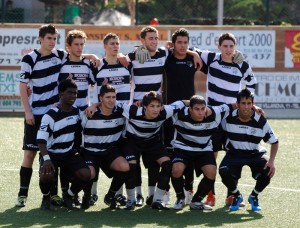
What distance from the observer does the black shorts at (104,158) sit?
30.4 ft

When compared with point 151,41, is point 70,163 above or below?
below

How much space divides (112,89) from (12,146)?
16.9 ft

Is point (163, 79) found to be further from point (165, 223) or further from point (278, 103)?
point (278, 103)

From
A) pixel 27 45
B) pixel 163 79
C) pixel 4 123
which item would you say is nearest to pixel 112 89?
pixel 163 79

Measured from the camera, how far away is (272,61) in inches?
744

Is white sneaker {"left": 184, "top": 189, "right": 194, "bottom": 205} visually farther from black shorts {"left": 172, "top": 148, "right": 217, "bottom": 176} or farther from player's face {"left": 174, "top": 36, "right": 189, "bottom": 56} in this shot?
player's face {"left": 174, "top": 36, "right": 189, "bottom": 56}

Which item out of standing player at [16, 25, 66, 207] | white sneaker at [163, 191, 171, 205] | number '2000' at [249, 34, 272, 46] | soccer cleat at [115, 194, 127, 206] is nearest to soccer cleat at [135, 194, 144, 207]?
soccer cleat at [115, 194, 127, 206]

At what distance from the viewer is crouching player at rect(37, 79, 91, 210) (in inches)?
354

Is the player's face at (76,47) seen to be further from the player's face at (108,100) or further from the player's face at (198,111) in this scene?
the player's face at (198,111)

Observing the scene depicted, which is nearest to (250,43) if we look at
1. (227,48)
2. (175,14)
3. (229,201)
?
(175,14)

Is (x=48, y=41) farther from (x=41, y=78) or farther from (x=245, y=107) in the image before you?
(x=245, y=107)

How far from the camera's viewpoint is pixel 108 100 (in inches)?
360

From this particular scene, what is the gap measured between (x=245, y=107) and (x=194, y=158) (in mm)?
732

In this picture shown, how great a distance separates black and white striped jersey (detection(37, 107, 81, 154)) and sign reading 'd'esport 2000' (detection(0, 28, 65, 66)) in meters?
9.47
